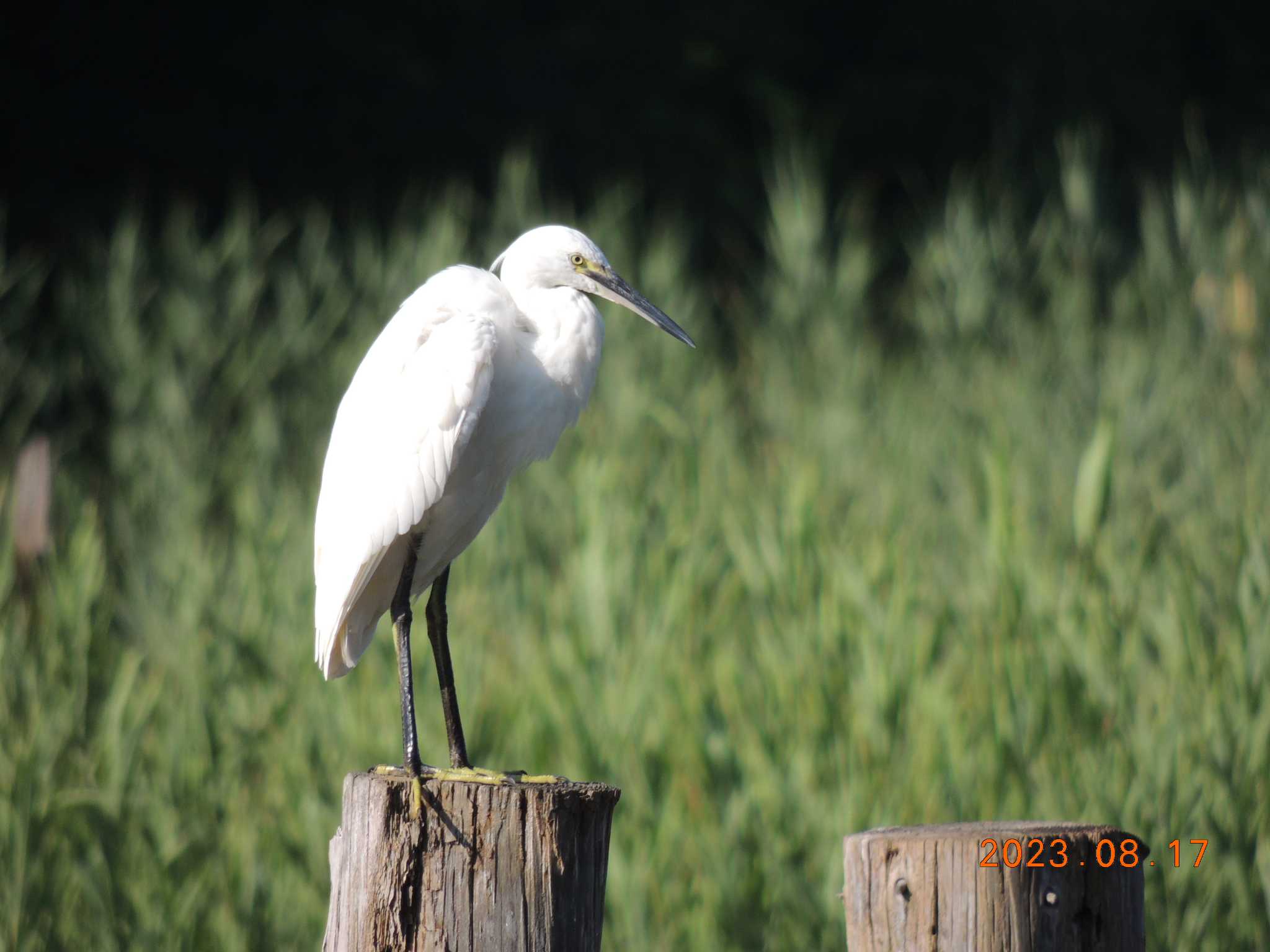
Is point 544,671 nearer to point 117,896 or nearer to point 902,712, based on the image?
point 902,712

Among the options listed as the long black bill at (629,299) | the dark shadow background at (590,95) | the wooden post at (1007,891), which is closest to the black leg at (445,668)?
the long black bill at (629,299)

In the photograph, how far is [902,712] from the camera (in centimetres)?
256

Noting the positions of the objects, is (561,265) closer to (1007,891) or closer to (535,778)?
(535,778)

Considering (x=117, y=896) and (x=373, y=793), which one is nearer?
(x=373, y=793)

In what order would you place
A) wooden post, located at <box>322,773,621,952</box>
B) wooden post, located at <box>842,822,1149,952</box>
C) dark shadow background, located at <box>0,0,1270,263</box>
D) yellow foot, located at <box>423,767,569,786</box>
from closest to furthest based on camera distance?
wooden post, located at <box>842,822,1149,952</box>, wooden post, located at <box>322,773,621,952</box>, yellow foot, located at <box>423,767,569,786</box>, dark shadow background, located at <box>0,0,1270,263</box>

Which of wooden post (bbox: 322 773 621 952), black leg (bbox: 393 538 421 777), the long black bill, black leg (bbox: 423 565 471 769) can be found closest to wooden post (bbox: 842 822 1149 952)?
wooden post (bbox: 322 773 621 952)

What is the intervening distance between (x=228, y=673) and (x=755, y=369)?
2.69 m

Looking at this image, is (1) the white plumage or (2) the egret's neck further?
(2) the egret's neck

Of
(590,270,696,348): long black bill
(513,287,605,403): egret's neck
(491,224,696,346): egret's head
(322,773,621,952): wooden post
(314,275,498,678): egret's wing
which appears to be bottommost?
(322,773,621,952): wooden post

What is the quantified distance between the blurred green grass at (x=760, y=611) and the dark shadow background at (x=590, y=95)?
228 centimetres

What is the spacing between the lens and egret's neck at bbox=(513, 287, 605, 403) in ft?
6.63

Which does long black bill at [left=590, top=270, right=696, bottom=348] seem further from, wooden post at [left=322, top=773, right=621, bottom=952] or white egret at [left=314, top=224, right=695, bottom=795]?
wooden post at [left=322, top=773, right=621, bottom=952]

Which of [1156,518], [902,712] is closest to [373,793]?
[902,712]

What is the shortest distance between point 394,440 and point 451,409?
10cm
